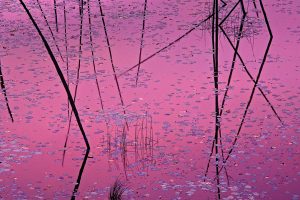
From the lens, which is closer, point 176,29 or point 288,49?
point 288,49

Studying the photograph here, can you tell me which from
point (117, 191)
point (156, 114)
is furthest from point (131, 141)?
point (117, 191)

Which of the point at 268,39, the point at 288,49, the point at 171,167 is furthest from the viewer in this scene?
the point at 268,39

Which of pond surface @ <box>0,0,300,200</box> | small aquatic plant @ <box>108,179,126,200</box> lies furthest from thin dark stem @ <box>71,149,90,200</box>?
small aquatic plant @ <box>108,179,126,200</box>

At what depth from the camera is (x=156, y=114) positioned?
2572 millimetres

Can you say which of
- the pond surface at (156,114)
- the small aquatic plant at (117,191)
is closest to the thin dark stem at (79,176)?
the pond surface at (156,114)

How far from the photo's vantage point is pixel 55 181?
2.02 meters

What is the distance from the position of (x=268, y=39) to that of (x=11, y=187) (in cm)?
225

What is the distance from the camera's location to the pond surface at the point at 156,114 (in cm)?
199

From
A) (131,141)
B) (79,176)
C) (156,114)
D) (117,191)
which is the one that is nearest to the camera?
(117,191)

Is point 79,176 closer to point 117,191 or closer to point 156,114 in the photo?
point 117,191

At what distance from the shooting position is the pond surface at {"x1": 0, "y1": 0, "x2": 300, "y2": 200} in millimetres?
1985

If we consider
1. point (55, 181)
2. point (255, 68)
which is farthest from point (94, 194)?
point (255, 68)

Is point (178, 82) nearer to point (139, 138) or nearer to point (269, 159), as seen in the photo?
point (139, 138)

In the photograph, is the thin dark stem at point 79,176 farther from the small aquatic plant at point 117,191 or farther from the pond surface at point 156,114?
the small aquatic plant at point 117,191
